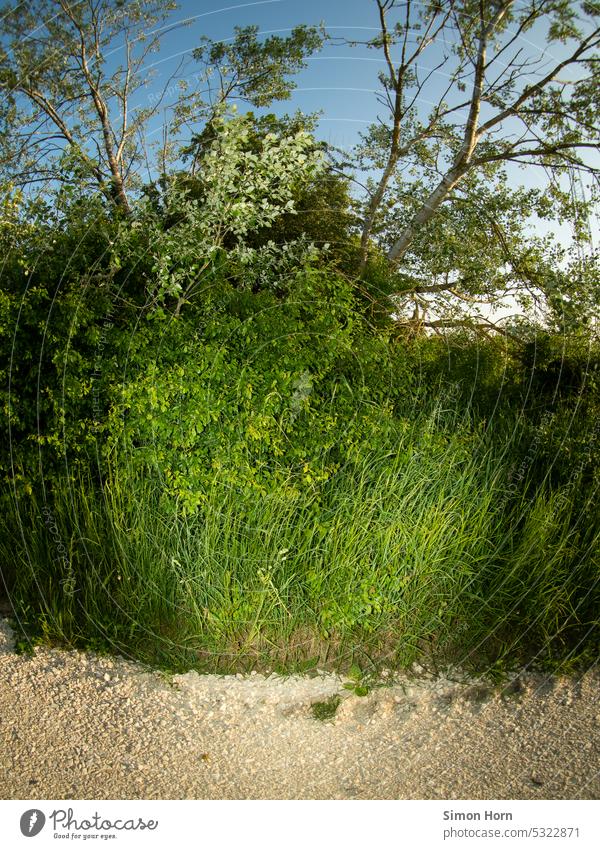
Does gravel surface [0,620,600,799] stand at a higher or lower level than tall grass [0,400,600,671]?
lower

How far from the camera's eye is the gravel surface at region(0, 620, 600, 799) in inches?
167

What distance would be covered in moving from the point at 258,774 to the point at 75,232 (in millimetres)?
4950

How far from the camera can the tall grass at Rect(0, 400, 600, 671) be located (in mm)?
5180

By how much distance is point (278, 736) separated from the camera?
4.60 m

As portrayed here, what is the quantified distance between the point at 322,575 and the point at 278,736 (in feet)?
3.45

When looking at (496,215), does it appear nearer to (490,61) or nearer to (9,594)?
(490,61)

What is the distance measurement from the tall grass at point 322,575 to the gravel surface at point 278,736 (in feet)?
0.78

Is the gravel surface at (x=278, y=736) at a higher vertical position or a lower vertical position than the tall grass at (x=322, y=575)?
lower

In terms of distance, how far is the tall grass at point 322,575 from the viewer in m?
5.18

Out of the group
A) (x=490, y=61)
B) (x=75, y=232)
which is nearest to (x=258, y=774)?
(x=75, y=232)

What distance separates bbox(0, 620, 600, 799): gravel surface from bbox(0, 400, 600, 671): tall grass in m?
0.24

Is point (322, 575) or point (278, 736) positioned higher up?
point (322, 575)

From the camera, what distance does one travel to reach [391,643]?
5.37 m

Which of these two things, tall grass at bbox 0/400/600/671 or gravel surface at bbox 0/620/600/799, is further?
tall grass at bbox 0/400/600/671
